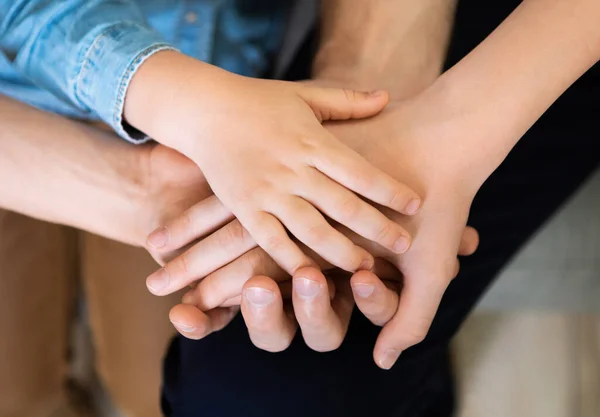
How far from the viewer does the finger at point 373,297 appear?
534 millimetres

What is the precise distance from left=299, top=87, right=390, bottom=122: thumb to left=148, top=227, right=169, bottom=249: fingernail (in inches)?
7.7

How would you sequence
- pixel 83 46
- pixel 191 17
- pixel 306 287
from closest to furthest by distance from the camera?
pixel 306 287 < pixel 83 46 < pixel 191 17

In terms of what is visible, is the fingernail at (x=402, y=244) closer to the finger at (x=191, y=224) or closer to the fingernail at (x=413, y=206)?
the fingernail at (x=413, y=206)

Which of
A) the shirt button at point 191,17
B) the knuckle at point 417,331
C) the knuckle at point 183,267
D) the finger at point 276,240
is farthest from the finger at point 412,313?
the shirt button at point 191,17

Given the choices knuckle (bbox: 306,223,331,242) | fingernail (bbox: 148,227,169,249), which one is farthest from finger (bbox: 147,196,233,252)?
knuckle (bbox: 306,223,331,242)

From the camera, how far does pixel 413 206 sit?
1.80ft

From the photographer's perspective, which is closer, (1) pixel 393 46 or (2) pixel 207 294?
(2) pixel 207 294

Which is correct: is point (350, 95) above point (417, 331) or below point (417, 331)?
above

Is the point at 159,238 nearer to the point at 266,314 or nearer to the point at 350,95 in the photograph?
the point at 266,314

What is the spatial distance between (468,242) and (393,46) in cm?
25

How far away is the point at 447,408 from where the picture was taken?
83 centimetres

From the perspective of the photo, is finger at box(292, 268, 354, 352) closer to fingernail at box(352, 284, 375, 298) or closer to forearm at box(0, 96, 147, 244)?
fingernail at box(352, 284, 375, 298)

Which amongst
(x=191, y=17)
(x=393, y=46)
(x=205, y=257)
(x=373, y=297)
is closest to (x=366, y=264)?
(x=373, y=297)

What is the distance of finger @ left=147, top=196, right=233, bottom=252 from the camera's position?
601 millimetres
